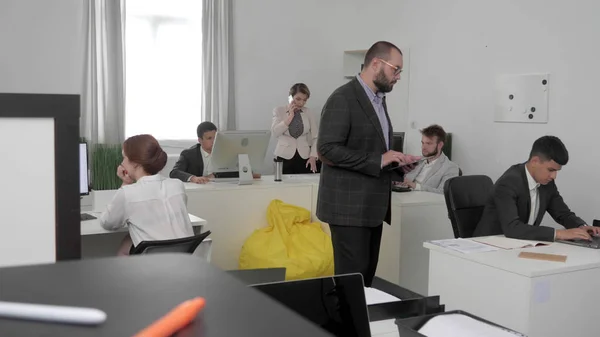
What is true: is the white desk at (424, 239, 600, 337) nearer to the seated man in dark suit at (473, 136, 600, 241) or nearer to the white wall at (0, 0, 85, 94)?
the seated man in dark suit at (473, 136, 600, 241)

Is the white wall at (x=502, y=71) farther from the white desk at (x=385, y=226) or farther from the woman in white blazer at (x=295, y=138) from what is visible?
the white desk at (x=385, y=226)

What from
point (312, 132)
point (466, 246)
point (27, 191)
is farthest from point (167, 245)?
point (312, 132)

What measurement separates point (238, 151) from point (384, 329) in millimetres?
3083

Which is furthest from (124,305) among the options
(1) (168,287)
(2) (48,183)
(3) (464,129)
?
(3) (464,129)

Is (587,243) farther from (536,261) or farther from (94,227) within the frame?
(94,227)

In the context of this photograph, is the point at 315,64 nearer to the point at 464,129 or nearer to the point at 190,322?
the point at 464,129

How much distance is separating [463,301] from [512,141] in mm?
3150

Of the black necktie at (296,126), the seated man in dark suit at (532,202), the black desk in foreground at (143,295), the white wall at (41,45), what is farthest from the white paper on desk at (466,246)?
the white wall at (41,45)

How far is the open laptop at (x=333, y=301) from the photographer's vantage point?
1.19m

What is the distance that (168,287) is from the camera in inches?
13.0

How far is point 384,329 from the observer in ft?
5.38

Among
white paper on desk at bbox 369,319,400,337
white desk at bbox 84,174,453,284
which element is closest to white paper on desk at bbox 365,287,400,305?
white paper on desk at bbox 369,319,400,337

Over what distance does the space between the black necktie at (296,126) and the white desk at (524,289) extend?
3.51m

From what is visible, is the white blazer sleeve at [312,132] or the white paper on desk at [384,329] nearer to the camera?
the white paper on desk at [384,329]
